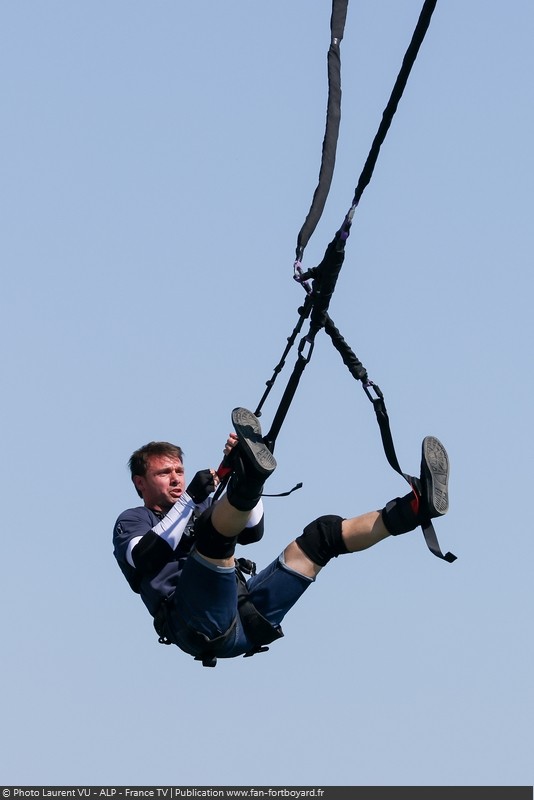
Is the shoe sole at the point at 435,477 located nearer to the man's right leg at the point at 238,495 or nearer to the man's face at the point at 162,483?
the man's right leg at the point at 238,495

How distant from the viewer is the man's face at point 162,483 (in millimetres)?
12312

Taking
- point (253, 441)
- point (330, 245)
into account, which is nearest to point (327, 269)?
point (330, 245)

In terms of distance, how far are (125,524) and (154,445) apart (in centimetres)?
75

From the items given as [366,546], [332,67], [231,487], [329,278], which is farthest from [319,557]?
[332,67]

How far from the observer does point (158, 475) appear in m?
12.3

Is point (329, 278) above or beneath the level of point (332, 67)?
beneath

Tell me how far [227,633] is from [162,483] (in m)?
1.32

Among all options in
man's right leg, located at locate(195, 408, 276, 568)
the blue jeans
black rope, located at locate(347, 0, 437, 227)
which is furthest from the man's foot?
black rope, located at locate(347, 0, 437, 227)

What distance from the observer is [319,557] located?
11.8m

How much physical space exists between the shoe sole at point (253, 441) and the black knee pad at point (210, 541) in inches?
23.0

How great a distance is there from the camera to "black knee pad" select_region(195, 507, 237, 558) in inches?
437

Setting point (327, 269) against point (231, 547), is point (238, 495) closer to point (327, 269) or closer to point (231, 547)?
point (231, 547)

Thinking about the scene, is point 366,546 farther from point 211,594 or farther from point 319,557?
point 211,594

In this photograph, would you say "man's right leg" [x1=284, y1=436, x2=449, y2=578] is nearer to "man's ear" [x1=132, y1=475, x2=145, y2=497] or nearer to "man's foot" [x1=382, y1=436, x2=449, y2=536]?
"man's foot" [x1=382, y1=436, x2=449, y2=536]
